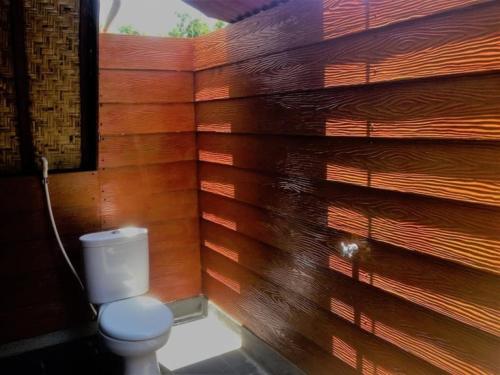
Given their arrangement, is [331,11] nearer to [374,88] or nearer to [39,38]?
[374,88]

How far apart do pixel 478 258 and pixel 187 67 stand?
2246 mm

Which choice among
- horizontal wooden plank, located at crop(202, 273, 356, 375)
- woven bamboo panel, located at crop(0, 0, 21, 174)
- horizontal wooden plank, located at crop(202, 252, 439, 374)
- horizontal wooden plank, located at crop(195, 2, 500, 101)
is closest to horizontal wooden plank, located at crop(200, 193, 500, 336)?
horizontal wooden plank, located at crop(202, 252, 439, 374)

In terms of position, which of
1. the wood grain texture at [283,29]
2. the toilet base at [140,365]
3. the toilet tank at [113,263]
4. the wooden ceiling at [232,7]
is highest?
the wooden ceiling at [232,7]

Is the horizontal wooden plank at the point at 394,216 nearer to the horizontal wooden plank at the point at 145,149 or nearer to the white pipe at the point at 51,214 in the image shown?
the horizontal wooden plank at the point at 145,149

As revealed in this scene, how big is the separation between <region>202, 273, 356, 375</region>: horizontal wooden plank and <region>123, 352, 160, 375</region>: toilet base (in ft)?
2.16

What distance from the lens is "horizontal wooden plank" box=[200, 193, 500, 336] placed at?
1419 millimetres

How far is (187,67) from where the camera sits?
3.03 m

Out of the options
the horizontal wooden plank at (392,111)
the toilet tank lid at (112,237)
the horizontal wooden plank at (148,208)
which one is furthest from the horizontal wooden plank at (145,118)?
the horizontal wooden plank at (392,111)

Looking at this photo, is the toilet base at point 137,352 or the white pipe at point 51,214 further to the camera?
the white pipe at point 51,214

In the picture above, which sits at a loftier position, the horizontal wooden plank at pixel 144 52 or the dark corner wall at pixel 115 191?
the horizontal wooden plank at pixel 144 52

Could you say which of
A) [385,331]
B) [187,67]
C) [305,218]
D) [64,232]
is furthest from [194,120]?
[385,331]

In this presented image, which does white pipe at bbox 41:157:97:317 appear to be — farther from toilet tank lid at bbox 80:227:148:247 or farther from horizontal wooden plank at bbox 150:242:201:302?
horizontal wooden plank at bbox 150:242:201:302

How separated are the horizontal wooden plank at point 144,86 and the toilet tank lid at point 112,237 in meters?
0.82

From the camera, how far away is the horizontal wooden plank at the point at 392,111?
1348 millimetres
